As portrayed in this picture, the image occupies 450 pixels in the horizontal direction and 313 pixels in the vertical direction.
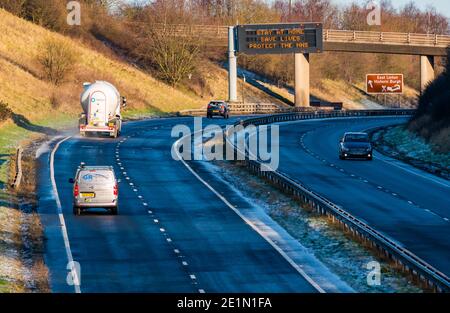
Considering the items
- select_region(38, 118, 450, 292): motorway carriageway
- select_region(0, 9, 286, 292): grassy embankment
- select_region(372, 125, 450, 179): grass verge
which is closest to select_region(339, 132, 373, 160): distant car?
select_region(38, 118, 450, 292): motorway carriageway

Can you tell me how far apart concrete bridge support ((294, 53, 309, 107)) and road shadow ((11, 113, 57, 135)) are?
45546mm

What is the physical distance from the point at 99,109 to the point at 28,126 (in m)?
10.9

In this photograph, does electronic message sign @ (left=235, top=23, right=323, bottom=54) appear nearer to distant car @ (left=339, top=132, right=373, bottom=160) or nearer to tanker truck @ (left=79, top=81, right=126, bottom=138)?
tanker truck @ (left=79, top=81, right=126, bottom=138)

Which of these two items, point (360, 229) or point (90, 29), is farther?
point (90, 29)

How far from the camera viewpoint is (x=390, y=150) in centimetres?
7531

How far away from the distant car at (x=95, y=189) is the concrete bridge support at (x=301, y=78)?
82.3m

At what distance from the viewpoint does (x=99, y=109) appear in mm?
71812

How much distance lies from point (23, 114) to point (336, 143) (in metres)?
24.7

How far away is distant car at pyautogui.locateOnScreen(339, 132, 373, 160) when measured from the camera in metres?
65.8

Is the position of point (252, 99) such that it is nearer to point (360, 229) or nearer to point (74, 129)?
point (74, 129)

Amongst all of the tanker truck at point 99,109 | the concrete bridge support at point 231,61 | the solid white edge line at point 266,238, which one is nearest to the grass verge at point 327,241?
the solid white edge line at point 266,238

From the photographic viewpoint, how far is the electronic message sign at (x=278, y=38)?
11769 cm

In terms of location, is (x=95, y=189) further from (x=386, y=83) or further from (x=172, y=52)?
(x=172, y=52)
